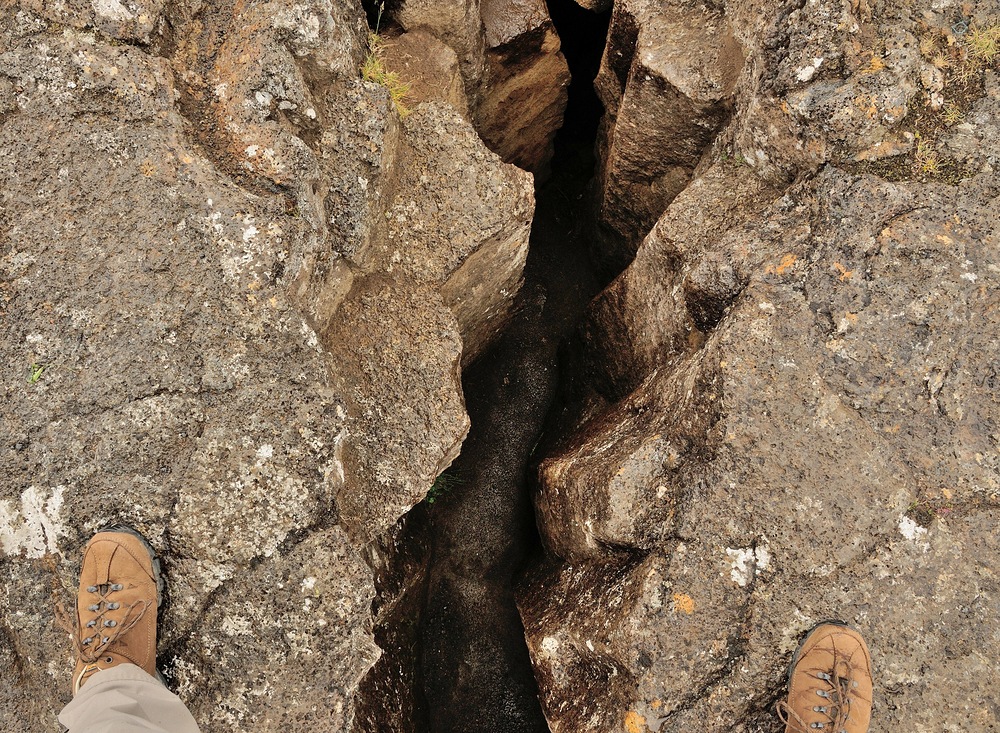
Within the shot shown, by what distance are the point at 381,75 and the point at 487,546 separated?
2.52m

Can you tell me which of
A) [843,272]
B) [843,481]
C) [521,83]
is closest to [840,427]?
[843,481]

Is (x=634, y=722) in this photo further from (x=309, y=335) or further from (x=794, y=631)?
(x=309, y=335)

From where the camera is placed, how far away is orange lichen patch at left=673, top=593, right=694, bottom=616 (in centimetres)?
222

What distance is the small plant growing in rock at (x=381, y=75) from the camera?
2684mm

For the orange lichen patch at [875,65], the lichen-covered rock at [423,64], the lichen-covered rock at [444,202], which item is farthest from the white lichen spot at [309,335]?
the orange lichen patch at [875,65]

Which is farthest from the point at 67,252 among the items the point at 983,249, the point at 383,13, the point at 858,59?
the point at 983,249

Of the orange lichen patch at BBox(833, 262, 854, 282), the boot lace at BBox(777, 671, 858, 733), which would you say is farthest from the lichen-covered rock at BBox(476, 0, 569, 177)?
the boot lace at BBox(777, 671, 858, 733)

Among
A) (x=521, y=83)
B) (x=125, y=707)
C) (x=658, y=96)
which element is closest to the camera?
(x=125, y=707)

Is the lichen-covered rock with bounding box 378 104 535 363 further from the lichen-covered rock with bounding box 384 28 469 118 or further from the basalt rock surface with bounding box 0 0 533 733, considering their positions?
the basalt rock surface with bounding box 0 0 533 733

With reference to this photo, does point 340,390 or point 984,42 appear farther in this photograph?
point 340,390

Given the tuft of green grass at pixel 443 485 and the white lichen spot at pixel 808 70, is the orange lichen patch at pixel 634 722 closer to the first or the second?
→ the tuft of green grass at pixel 443 485

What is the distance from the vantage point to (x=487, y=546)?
3.76 meters

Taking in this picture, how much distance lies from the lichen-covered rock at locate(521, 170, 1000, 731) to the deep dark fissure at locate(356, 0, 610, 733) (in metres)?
1.43

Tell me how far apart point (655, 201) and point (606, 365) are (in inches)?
35.2
